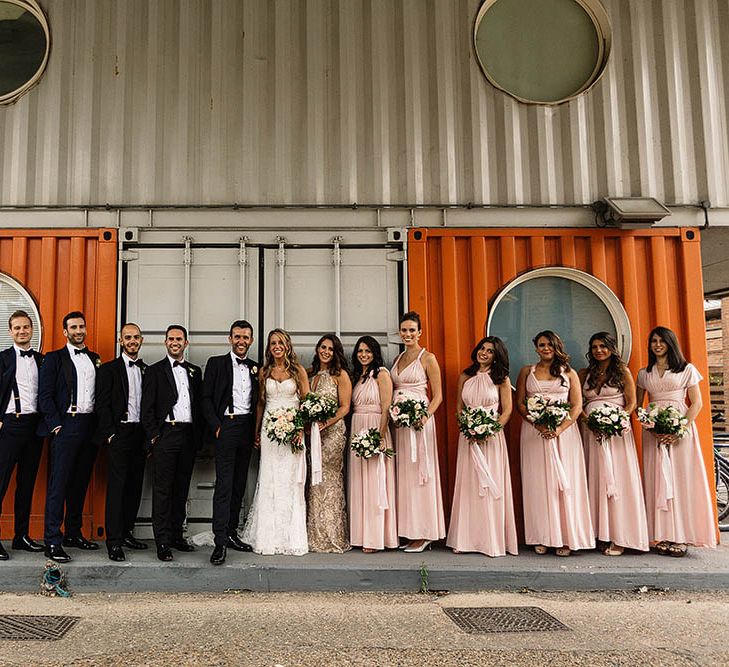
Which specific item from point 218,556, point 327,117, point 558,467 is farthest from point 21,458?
point 558,467

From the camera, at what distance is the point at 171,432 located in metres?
6.04

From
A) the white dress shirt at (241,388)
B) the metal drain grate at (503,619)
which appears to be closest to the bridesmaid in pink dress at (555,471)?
the metal drain grate at (503,619)

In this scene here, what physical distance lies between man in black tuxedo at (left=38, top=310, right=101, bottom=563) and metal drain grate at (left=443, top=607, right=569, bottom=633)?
11.4 feet

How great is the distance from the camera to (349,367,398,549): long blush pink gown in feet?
20.7

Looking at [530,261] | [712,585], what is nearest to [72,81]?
[530,261]

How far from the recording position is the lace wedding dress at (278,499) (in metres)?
6.21

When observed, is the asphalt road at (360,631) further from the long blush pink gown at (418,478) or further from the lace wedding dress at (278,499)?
the long blush pink gown at (418,478)

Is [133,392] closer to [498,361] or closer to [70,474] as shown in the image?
[70,474]

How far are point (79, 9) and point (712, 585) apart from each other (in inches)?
342

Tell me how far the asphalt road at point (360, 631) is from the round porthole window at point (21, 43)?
5.49 m

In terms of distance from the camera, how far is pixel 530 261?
7.26 metres

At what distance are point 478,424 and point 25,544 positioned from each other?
14.4 feet

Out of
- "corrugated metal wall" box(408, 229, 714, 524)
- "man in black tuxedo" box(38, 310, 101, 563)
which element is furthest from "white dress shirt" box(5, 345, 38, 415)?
"corrugated metal wall" box(408, 229, 714, 524)

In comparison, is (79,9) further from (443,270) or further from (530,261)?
(530,261)
